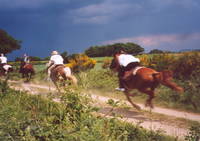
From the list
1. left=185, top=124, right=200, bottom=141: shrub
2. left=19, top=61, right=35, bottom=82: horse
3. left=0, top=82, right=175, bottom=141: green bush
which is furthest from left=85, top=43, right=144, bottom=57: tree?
left=19, top=61, right=35, bottom=82: horse

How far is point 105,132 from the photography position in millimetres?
4363

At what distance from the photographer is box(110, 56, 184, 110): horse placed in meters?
4.57

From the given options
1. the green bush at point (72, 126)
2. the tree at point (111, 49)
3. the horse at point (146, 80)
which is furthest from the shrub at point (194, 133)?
the tree at point (111, 49)

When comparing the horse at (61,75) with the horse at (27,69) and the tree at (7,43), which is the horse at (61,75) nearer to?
the horse at (27,69)

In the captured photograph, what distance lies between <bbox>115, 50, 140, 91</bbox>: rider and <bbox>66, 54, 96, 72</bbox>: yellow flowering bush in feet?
1.44

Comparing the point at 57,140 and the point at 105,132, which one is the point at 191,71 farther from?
the point at 57,140

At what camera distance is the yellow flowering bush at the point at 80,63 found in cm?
544

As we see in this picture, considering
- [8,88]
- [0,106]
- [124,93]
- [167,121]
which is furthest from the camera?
[8,88]

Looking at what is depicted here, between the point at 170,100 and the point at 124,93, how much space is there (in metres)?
0.72

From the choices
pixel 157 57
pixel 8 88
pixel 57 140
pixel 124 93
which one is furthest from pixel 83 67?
pixel 8 88

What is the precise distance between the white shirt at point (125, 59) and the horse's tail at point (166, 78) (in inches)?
13.5

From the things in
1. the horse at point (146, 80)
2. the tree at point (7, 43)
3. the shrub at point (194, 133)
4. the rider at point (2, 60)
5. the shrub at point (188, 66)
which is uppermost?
the tree at point (7, 43)

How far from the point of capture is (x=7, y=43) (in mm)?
6605

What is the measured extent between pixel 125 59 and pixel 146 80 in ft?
1.22
